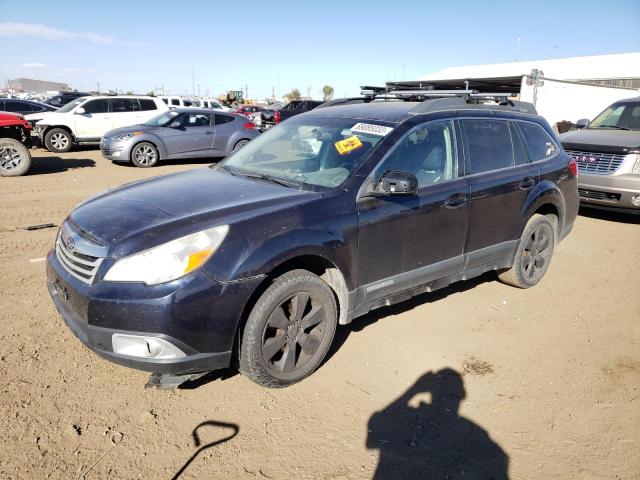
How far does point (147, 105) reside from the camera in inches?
615

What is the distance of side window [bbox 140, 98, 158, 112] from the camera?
15523 millimetres

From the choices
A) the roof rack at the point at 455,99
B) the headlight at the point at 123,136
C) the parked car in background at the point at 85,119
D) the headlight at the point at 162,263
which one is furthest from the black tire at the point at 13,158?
the headlight at the point at 162,263

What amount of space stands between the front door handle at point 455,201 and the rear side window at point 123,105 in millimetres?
13959

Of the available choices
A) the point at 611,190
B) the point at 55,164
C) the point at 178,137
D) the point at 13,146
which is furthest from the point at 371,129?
the point at 55,164

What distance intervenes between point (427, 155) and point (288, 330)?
1.80 m

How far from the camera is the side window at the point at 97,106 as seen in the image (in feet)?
48.4

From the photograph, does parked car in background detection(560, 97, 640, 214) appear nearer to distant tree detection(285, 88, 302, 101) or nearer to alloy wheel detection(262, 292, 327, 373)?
alloy wheel detection(262, 292, 327, 373)

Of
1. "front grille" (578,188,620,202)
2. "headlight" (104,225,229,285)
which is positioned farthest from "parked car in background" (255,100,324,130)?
"headlight" (104,225,229,285)

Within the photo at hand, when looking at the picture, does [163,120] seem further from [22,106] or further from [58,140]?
[22,106]

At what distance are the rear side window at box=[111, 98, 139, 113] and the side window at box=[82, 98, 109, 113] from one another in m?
0.20

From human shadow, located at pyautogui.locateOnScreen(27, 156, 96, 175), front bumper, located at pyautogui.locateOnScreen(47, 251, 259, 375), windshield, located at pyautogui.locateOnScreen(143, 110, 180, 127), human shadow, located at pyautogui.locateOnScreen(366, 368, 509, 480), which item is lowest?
human shadow, located at pyautogui.locateOnScreen(366, 368, 509, 480)

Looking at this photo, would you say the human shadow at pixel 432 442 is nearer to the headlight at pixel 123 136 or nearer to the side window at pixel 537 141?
the side window at pixel 537 141

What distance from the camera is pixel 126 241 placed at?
2.70 meters

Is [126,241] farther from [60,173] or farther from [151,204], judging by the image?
[60,173]
